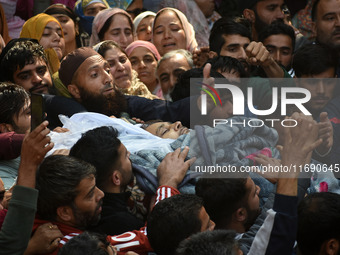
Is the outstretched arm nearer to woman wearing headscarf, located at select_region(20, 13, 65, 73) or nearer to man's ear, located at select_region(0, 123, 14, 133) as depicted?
man's ear, located at select_region(0, 123, 14, 133)

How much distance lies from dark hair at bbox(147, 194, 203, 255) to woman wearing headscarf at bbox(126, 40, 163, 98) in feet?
10.7

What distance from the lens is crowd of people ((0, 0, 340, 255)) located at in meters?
3.20

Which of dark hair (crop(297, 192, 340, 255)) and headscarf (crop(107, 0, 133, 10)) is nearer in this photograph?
dark hair (crop(297, 192, 340, 255))

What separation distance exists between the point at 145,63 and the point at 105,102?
59.5 inches

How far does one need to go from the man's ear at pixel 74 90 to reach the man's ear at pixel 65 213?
82.1 inches

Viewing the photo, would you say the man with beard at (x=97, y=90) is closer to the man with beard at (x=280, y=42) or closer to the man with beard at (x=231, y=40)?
the man with beard at (x=231, y=40)

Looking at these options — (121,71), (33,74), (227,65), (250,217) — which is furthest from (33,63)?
(250,217)

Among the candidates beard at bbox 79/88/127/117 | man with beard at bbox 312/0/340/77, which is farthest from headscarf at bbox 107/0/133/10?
beard at bbox 79/88/127/117

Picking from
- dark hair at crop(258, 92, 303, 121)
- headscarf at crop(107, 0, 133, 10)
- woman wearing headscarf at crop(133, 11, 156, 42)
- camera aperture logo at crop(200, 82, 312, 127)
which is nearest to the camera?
camera aperture logo at crop(200, 82, 312, 127)

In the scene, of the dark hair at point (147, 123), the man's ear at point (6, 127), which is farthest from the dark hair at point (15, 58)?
the dark hair at point (147, 123)

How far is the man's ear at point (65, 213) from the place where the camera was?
3379 millimetres

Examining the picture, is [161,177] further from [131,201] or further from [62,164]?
[62,164]

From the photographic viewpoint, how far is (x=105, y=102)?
5.17m

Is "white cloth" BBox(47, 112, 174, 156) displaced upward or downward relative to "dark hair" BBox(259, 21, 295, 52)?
downward
